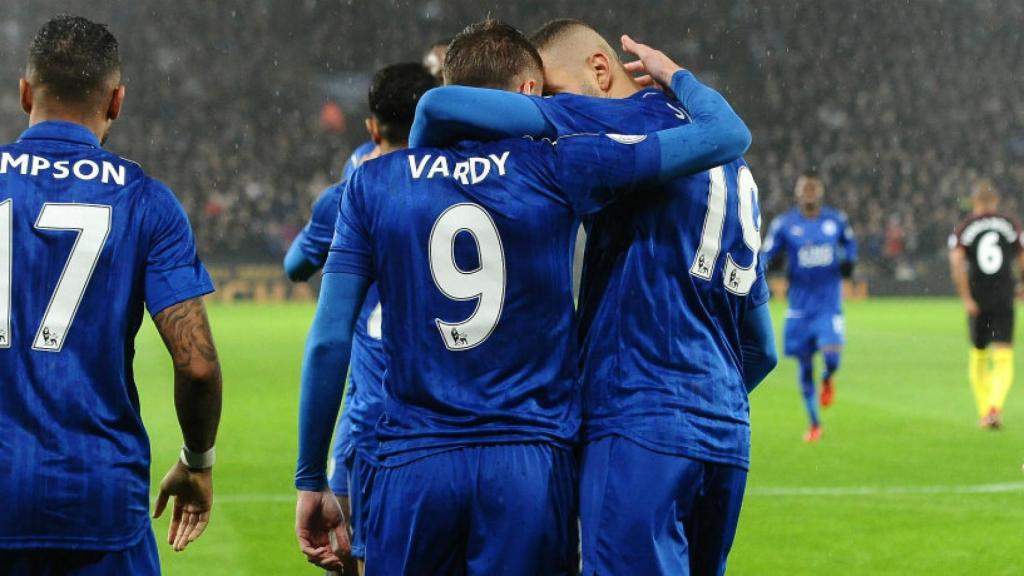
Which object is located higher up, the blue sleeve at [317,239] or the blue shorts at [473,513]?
the blue sleeve at [317,239]

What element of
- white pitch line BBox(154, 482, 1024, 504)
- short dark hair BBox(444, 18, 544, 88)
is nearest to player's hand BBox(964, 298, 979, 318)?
white pitch line BBox(154, 482, 1024, 504)

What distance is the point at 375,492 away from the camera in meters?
3.19

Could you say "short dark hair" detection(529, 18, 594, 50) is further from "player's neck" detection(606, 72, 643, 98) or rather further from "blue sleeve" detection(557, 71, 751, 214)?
"blue sleeve" detection(557, 71, 751, 214)

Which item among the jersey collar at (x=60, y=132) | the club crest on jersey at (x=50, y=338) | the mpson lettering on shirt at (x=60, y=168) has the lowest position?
the club crest on jersey at (x=50, y=338)

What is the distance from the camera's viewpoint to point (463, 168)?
3.19 metres

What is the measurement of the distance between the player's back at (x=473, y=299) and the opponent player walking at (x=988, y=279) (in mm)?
9959

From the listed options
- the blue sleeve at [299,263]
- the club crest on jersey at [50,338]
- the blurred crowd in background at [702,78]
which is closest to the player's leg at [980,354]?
the blue sleeve at [299,263]

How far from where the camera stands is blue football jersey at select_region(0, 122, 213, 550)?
3.08 meters

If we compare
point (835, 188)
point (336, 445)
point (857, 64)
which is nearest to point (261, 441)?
point (336, 445)

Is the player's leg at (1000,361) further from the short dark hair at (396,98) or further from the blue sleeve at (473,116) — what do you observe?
the blue sleeve at (473,116)

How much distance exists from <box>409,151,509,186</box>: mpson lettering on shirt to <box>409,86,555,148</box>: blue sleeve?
2.3 inches

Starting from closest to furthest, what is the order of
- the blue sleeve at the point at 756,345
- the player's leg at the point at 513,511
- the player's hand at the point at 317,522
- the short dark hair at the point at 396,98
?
the player's leg at the point at 513,511
the player's hand at the point at 317,522
the blue sleeve at the point at 756,345
the short dark hair at the point at 396,98

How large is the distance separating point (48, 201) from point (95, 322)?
0.99 ft

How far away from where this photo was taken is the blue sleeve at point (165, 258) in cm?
320
